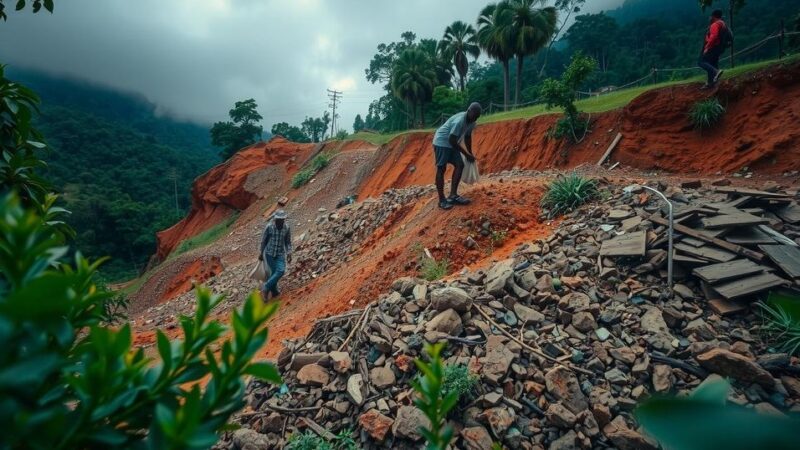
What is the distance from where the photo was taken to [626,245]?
14.1 ft

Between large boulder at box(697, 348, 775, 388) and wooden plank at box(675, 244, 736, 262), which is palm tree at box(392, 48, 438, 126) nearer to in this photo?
wooden plank at box(675, 244, 736, 262)

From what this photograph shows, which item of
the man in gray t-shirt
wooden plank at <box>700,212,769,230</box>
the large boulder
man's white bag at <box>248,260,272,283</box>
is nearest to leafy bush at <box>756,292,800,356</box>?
the large boulder

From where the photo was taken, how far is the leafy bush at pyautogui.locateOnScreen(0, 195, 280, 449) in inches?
24.0

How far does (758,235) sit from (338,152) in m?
19.4

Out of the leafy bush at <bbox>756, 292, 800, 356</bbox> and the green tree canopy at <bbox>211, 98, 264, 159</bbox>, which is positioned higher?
the green tree canopy at <bbox>211, 98, 264, 159</bbox>

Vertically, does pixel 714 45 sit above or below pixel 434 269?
above

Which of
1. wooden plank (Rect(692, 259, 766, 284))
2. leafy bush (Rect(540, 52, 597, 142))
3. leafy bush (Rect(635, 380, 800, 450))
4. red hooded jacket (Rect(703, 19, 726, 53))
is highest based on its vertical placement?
red hooded jacket (Rect(703, 19, 726, 53))

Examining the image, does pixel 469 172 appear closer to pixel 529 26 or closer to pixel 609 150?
pixel 609 150

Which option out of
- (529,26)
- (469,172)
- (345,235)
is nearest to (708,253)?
(469,172)

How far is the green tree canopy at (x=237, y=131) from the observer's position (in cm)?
3512

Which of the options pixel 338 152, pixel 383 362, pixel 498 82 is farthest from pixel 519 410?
pixel 498 82

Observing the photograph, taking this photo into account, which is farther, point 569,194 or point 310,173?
point 310,173

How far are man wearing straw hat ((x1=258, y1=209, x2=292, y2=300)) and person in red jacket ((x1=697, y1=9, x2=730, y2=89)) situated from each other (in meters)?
9.57

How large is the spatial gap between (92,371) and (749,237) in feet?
17.7
